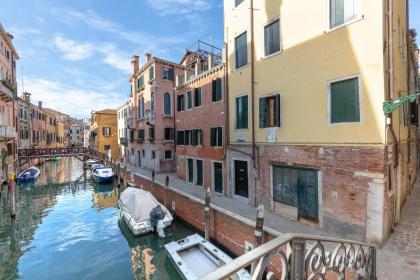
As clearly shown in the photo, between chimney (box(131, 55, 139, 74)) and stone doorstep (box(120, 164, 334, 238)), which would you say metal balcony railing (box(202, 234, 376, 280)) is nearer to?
stone doorstep (box(120, 164, 334, 238))

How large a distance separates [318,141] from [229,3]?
9.18 meters

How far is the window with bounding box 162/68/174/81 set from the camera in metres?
24.5

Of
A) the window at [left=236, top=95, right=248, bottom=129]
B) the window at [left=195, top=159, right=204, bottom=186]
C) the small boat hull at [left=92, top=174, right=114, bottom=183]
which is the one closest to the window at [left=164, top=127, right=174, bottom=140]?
the small boat hull at [left=92, top=174, right=114, bottom=183]

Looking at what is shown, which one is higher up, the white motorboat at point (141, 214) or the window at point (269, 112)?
the window at point (269, 112)

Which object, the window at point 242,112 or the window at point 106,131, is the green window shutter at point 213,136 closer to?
the window at point 242,112

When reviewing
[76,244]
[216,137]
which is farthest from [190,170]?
[76,244]

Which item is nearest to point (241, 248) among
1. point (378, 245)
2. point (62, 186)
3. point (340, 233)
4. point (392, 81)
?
point (340, 233)

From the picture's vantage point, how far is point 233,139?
13.2 metres

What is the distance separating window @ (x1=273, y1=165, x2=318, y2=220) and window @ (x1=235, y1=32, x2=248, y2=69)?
223 inches

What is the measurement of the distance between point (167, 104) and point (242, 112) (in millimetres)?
14039

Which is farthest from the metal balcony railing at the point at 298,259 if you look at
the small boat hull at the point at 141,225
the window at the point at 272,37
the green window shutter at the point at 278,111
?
the small boat hull at the point at 141,225

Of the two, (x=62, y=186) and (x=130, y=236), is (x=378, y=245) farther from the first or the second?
(x=62, y=186)

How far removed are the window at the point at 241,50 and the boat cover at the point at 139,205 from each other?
29.5 ft

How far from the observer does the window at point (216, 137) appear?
1500 centimetres
